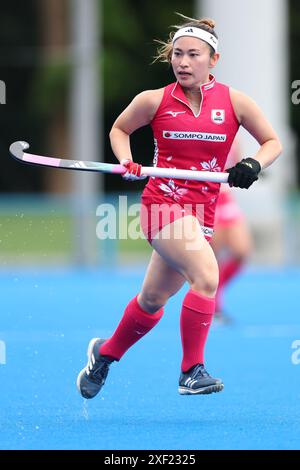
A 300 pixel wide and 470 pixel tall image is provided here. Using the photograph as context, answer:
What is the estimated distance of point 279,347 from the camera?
9.04 metres

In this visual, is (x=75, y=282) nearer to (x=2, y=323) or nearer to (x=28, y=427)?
(x=2, y=323)

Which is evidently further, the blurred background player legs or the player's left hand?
the blurred background player legs

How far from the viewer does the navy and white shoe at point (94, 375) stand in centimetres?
637

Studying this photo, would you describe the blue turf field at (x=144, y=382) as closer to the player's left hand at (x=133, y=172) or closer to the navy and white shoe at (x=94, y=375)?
the navy and white shoe at (x=94, y=375)

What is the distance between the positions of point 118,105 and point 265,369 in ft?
76.1

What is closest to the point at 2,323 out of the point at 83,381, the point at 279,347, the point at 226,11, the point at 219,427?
the point at 279,347

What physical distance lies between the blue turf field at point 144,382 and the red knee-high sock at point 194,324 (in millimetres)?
311

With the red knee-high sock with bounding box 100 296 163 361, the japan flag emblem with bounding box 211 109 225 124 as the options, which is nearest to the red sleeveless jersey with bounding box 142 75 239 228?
the japan flag emblem with bounding box 211 109 225 124

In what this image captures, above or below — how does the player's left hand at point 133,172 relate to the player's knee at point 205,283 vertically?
above

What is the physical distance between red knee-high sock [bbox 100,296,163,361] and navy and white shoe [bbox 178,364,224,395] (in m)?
0.39

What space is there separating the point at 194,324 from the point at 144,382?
138 cm

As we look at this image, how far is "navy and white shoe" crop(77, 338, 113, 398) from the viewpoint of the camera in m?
6.37
